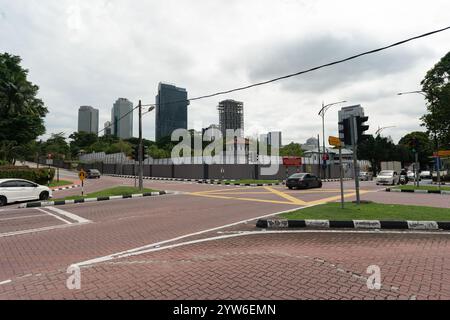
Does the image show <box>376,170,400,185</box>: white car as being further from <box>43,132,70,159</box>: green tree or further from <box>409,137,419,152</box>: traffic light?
<box>43,132,70,159</box>: green tree

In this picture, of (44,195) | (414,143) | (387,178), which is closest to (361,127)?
(414,143)

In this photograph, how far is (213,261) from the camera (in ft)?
16.3

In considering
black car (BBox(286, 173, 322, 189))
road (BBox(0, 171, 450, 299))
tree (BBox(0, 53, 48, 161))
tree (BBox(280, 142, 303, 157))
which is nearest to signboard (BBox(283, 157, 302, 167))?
black car (BBox(286, 173, 322, 189))

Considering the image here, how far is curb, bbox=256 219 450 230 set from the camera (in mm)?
7664

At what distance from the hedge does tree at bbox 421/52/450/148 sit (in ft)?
122

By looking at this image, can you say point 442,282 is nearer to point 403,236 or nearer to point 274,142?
point 403,236

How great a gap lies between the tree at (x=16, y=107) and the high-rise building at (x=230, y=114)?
9888 cm

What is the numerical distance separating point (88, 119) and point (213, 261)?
358 ft

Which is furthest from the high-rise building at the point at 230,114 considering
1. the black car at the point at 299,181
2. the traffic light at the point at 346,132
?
the traffic light at the point at 346,132

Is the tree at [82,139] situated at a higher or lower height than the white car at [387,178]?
higher

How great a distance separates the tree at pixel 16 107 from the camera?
100 feet

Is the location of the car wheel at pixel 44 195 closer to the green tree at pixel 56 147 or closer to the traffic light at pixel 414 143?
the traffic light at pixel 414 143
